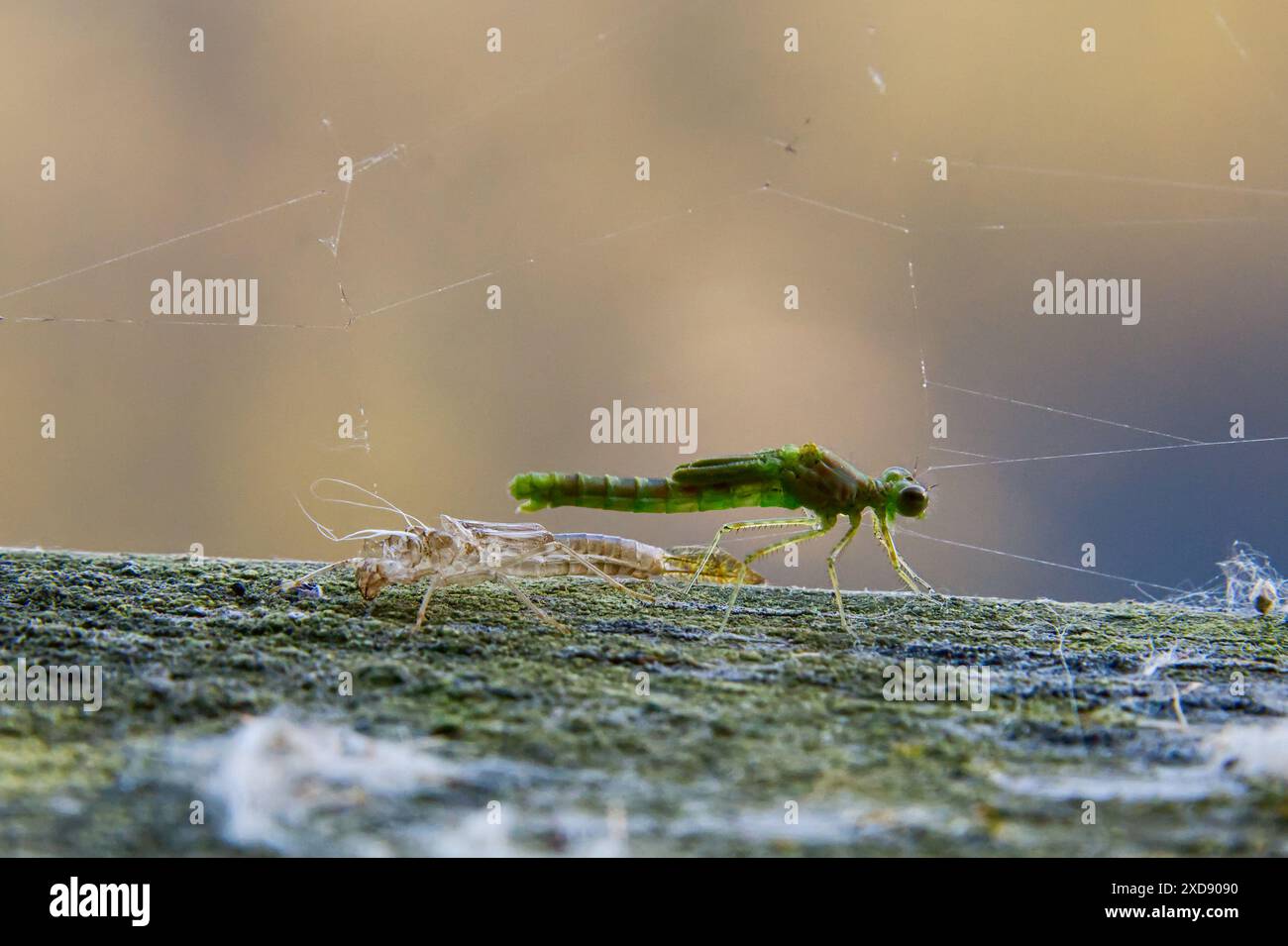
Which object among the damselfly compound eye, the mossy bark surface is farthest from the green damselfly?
the mossy bark surface

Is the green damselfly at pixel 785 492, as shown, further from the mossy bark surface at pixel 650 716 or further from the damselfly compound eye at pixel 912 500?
the mossy bark surface at pixel 650 716

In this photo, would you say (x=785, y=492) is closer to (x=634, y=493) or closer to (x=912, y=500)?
(x=912, y=500)

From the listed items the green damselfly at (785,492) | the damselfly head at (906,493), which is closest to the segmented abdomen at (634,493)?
the green damselfly at (785,492)

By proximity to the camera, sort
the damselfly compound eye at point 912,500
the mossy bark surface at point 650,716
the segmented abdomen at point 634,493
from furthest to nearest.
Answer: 1. the damselfly compound eye at point 912,500
2. the segmented abdomen at point 634,493
3. the mossy bark surface at point 650,716

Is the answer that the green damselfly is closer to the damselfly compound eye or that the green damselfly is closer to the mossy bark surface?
the damselfly compound eye

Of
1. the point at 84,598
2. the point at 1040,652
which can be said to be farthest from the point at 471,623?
the point at 1040,652
